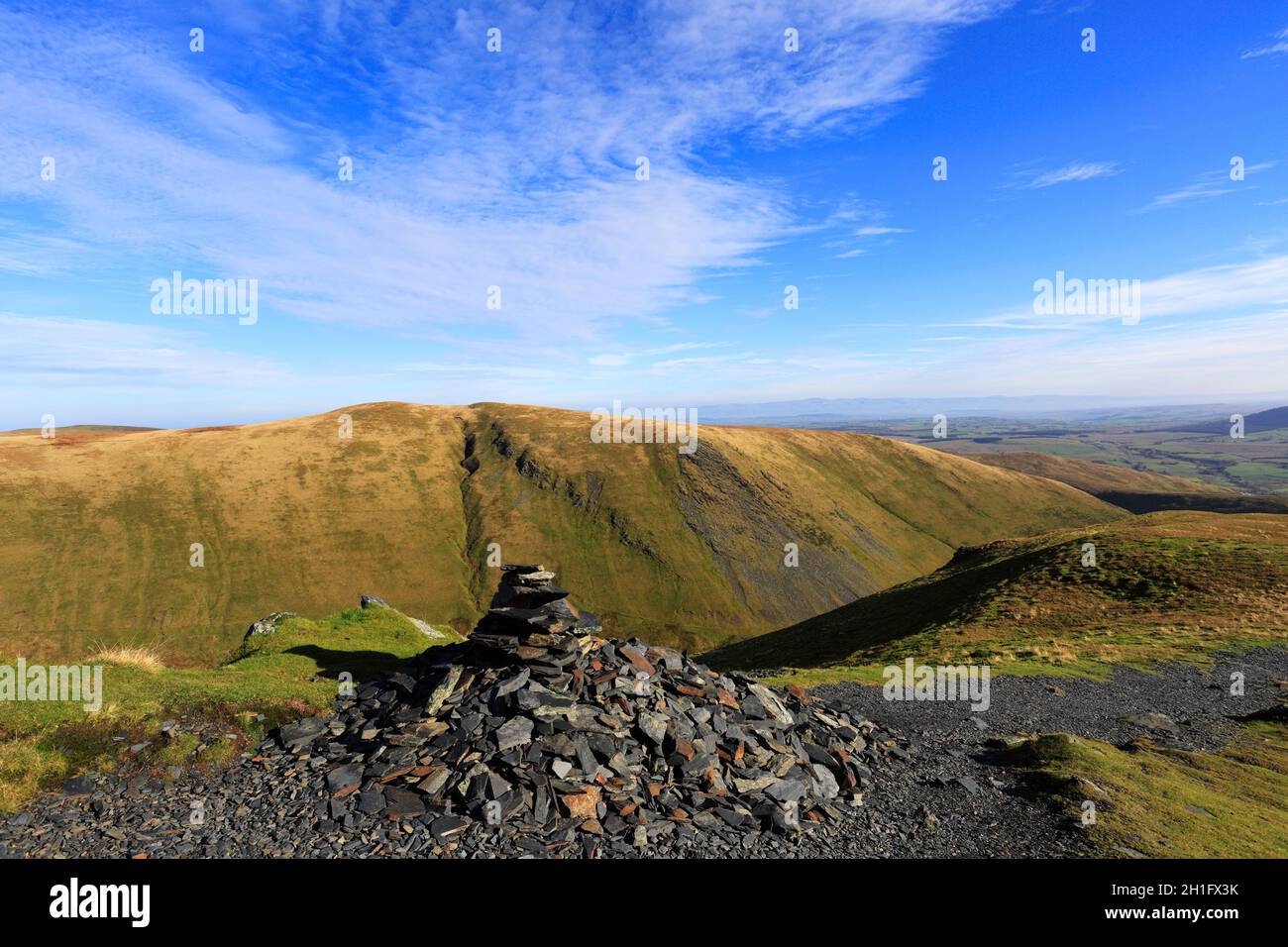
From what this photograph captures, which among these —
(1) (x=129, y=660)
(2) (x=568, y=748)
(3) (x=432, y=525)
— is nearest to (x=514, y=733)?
(2) (x=568, y=748)

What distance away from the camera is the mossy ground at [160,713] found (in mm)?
15492

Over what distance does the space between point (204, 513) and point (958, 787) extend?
127018 millimetres

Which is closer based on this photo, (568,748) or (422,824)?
(422,824)

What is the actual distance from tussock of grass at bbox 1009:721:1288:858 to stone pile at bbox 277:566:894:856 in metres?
5.47

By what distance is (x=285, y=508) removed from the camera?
114 meters

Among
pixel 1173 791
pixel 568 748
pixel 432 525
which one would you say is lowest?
pixel 432 525

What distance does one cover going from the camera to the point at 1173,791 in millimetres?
17484

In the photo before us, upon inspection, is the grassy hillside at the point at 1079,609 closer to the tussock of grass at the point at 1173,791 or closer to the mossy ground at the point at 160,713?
the tussock of grass at the point at 1173,791

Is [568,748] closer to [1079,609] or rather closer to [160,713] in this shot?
[160,713]

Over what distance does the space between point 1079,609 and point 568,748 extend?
45.9 m

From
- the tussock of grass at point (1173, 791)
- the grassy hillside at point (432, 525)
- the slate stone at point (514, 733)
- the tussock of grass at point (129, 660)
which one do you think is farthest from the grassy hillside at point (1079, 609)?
the grassy hillside at point (432, 525)

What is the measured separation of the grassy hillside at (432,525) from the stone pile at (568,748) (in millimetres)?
78899
